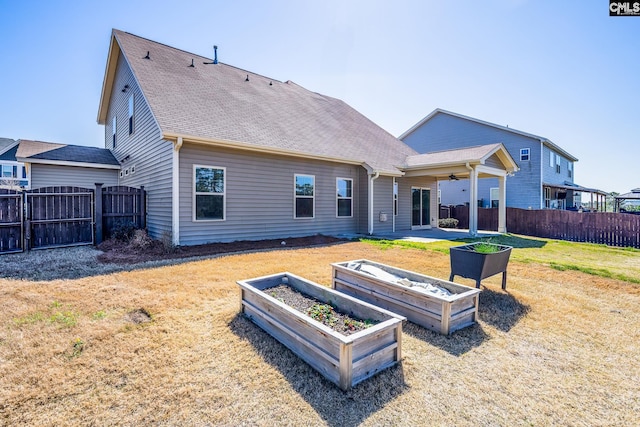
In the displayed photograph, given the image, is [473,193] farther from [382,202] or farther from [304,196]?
[304,196]

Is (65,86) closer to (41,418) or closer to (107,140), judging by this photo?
(107,140)

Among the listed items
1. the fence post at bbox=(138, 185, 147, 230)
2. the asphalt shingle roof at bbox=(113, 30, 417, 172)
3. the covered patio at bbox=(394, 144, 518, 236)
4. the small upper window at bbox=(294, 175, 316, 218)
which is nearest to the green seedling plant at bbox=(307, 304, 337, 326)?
the asphalt shingle roof at bbox=(113, 30, 417, 172)

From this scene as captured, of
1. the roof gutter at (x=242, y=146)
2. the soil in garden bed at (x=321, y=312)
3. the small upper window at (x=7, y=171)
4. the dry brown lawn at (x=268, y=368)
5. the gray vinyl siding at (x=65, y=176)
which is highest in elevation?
the small upper window at (x=7, y=171)

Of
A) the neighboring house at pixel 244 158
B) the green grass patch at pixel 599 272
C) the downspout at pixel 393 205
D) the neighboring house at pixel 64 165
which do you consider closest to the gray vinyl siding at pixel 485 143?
the neighboring house at pixel 244 158

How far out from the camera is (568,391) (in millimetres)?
2287

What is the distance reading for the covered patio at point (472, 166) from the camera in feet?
38.2

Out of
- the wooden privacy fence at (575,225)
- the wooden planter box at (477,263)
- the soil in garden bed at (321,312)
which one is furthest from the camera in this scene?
the wooden privacy fence at (575,225)

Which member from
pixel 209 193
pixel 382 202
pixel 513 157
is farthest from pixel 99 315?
pixel 513 157

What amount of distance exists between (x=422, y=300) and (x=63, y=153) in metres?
14.1

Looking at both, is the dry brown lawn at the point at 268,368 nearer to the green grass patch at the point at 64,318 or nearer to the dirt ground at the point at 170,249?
the green grass patch at the point at 64,318

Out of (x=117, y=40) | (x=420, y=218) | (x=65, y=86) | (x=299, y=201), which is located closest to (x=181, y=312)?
(x=299, y=201)

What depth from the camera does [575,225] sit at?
12.1 m

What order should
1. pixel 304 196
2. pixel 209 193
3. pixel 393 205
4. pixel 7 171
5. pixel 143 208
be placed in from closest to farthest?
1. pixel 209 193
2. pixel 143 208
3. pixel 304 196
4. pixel 393 205
5. pixel 7 171

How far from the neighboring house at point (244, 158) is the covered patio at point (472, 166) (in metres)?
0.06
